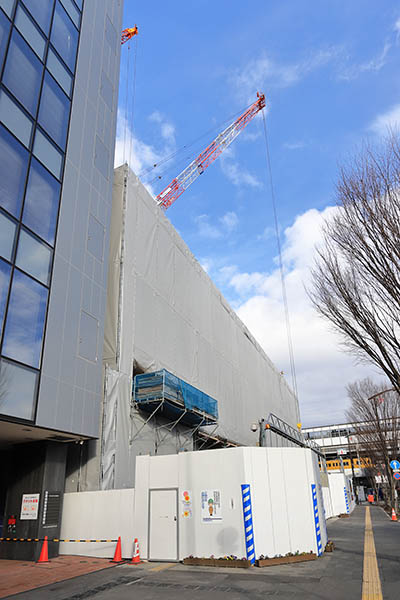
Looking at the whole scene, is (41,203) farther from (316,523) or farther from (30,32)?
(316,523)

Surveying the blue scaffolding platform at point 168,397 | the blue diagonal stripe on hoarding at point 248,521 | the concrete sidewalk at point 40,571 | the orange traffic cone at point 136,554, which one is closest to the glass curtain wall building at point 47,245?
the concrete sidewalk at point 40,571

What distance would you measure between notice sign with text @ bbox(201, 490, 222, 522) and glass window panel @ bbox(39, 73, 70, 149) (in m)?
14.0

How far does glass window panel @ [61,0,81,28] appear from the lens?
17.9m

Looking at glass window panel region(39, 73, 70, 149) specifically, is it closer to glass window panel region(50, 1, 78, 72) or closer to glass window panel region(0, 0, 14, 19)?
glass window panel region(50, 1, 78, 72)

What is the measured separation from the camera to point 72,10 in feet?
60.3

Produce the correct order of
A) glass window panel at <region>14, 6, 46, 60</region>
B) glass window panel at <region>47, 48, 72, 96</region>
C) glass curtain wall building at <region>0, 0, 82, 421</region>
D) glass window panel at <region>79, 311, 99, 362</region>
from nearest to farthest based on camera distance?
glass curtain wall building at <region>0, 0, 82, 421</region> < glass window panel at <region>14, 6, 46, 60</region> < glass window panel at <region>79, 311, 99, 362</region> < glass window panel at <region>47, 48, 72, 96</region>

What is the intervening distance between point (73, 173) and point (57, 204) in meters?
2.01

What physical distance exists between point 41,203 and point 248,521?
12435mm

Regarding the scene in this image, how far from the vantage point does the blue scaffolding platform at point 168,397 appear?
1922 cm

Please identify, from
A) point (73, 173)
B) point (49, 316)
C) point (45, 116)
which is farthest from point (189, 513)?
point (45, 116)

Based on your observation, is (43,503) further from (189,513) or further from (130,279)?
(130,279)

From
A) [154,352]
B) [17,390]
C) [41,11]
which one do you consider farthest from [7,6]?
[154,352]

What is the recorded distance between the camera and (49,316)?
1418 centimetres

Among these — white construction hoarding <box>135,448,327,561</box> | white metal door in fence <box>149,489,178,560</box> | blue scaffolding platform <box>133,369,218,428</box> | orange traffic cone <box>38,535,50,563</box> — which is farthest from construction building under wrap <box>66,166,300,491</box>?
white construction hoarding <box>135,448,327,561</box>
